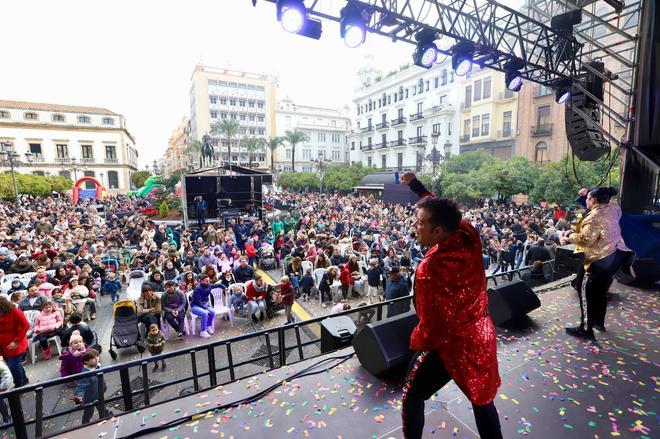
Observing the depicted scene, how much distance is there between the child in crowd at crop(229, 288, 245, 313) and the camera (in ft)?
24.4

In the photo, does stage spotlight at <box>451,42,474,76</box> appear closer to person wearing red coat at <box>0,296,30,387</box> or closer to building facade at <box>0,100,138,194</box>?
person wearing red coat at <box>0,296,30,387</box>

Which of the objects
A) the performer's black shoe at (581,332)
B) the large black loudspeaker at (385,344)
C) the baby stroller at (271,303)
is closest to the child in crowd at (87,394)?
the large black loudspeaker at (385,344)

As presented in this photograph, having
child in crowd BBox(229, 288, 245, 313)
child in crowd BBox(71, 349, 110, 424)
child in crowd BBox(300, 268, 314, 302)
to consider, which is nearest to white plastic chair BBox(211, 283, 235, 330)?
child in crowd BBox(229, 288, 245, 313)

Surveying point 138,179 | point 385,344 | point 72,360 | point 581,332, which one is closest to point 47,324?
point 72,360

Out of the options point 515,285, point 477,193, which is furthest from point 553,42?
point 477,193

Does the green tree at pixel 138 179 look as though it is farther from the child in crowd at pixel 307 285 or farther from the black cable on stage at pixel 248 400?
the black cable on stage at pixel 248 400

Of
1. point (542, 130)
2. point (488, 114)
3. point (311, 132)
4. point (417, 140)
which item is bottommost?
point (542, 130)

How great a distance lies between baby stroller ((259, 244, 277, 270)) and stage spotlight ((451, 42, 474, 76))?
7.79 metres

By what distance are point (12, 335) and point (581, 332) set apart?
686cm

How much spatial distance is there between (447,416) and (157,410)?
236 centimetres

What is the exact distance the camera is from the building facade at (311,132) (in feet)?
201

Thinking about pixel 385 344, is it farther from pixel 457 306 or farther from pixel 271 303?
pixel 271 303

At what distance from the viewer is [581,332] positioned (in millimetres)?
3691

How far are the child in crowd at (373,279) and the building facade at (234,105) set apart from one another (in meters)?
54.6
